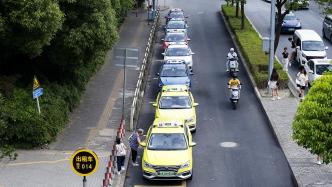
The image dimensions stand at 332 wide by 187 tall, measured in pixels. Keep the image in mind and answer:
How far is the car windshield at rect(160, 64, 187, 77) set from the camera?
3198cm

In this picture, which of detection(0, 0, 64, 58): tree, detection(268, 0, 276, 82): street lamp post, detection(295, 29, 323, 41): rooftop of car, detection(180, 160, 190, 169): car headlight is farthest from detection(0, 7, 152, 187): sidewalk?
detection(295, 29, 323, 41): rooftop of car

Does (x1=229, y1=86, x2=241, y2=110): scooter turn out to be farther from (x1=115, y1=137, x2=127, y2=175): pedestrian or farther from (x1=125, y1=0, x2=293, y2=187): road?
(x1=115, y1=137, x2=127, y2=175): pedestrian

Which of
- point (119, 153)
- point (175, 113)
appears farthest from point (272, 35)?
point (119, 153)

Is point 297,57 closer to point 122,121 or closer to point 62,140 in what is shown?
point 122,121

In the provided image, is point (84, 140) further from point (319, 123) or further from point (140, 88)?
point (319, 123)

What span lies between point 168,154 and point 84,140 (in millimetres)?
5081

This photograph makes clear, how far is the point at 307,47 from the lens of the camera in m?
37.1

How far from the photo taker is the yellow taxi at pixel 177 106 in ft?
83.7

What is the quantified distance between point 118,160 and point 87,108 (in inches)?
313

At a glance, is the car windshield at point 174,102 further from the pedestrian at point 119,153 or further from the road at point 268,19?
the road at point 268,19

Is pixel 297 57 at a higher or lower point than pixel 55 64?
lower

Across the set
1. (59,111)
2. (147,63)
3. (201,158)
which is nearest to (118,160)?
(201,158)

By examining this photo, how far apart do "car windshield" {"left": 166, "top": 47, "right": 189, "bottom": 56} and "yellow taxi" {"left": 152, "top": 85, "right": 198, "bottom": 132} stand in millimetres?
9183

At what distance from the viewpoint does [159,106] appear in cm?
2642
